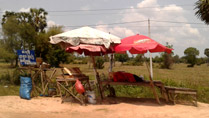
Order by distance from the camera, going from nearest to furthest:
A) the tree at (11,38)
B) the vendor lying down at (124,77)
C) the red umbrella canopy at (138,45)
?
the red umbrella canopy at (138,45), the vendor lying down at (124,77), the tree at (11,38)

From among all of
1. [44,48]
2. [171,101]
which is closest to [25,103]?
[171,101]

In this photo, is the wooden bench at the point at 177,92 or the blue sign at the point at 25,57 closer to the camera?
the wooden bench at the point at 177,92

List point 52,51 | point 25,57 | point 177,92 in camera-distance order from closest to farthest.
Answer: point 177,92
point 25,57
point 52,51

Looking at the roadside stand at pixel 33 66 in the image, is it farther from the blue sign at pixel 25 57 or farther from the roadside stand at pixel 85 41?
the roadside stand at pixel 85 41

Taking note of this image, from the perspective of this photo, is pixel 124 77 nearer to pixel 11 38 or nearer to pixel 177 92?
pixel 177 92

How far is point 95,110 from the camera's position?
700 cm

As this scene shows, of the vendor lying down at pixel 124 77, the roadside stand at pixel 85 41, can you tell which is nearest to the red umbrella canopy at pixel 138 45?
the roadside stand at pixel 85 41

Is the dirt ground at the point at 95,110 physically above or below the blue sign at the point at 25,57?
below

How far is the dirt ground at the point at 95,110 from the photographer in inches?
249

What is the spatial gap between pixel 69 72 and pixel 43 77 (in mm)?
1720

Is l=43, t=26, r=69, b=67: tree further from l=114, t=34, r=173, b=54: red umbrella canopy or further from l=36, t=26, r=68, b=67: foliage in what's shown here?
l=114, t=34, r=173, b=54: red umbrella canopy

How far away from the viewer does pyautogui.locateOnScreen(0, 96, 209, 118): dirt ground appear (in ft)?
20.8

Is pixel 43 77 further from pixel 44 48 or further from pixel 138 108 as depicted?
pixel 44 48

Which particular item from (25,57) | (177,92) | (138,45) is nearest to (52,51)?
(25,57)
